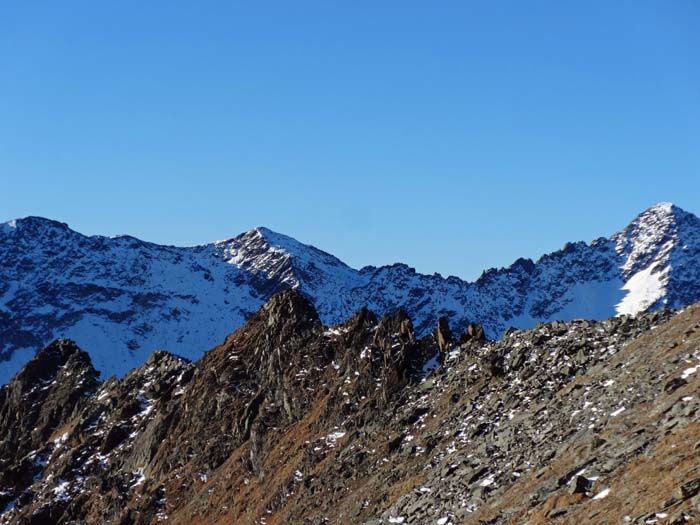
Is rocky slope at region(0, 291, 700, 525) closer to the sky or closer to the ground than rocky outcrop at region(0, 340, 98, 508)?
closer to the ground

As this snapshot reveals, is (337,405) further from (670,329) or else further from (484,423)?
(670,329)

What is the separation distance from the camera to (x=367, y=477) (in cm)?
6794

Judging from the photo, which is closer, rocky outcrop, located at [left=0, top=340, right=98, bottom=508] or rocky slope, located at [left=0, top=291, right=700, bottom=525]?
rocky slope, located at [left=0, top=291, right=700, bottom=525]

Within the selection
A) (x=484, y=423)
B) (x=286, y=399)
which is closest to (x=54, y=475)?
(x=286, y=399)

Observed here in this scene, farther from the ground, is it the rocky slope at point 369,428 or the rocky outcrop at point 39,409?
the rocky outcrop at point 39,409

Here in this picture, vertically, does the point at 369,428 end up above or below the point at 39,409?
below

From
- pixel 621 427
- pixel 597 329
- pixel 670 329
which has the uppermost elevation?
pixel 597 329

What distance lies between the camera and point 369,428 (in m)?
74.2

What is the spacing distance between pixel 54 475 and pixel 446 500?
56837mm

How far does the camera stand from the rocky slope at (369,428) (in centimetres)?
4306

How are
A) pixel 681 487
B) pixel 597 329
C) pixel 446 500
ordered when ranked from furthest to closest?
pixel 597 329, pixel 446 500, pixel 681 487

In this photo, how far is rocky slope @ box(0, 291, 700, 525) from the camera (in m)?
43.1

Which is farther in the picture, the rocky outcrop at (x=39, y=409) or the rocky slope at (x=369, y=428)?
the rocky outcrop at (x=39, y=409)

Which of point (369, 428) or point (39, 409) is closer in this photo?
point (369, 428)
